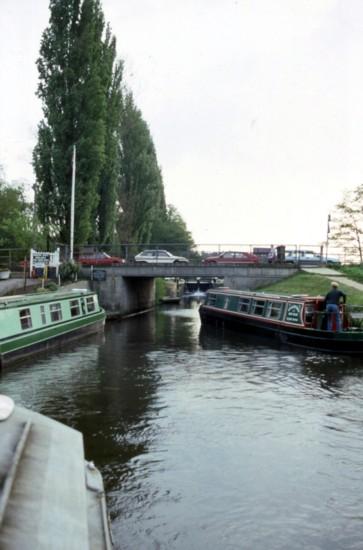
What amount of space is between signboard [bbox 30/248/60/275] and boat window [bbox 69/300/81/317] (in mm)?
7186

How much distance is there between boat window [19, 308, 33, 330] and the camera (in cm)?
1798

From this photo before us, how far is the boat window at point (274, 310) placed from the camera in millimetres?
23250

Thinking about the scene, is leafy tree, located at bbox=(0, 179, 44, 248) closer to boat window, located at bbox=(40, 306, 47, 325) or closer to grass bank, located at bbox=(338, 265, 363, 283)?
boat window, located at bbox=(40, 306, 47, 325)

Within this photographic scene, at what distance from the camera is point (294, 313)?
2188 centimetres

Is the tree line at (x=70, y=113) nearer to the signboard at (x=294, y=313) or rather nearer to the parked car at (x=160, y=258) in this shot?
the parked car at (x=160, y=258)

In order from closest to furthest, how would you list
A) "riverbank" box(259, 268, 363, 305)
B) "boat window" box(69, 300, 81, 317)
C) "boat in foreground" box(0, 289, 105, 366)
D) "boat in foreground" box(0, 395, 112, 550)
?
1. "boat in foreground" box(0, 395, 112, 550)
2. "boat in foreground" box(0, 289, 105, 366)
3. "boat window" box(69, 300, 81, 317)
4. "riverbank" box(259, 268, 363, 305)

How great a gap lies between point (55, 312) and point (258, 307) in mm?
9973

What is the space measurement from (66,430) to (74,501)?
141 centimetres

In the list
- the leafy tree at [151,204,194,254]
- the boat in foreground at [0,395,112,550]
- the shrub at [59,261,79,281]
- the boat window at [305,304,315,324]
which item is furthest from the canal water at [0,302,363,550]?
the leafy tree at [151,204,194,254]

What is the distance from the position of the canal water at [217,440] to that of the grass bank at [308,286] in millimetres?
8786

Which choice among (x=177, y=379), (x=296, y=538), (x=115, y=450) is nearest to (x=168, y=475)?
(x=115, y=450)

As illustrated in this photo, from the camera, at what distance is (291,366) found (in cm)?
1755

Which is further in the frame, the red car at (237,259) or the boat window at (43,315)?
the red car at (237,259)

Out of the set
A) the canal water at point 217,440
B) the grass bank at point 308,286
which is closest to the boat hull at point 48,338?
the canal water at point 217,440
